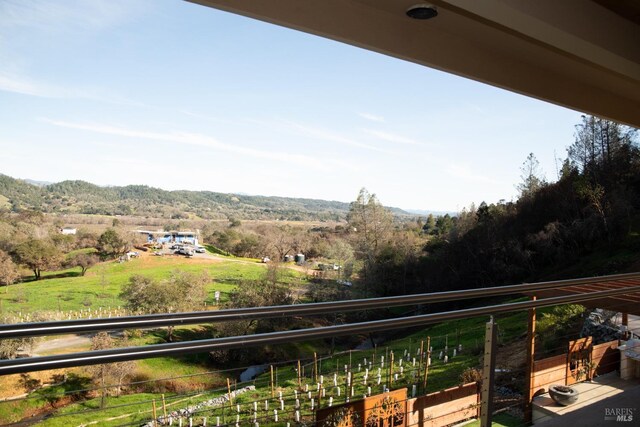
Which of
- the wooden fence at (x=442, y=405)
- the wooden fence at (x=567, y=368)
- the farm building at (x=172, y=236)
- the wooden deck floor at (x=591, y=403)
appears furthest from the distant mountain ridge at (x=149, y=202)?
the wooden deck floor at (x=591, y=403)

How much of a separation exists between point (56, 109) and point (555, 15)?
147 ft

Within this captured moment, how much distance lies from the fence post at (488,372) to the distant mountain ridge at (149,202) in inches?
930

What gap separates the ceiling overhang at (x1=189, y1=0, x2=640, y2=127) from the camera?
1533 millimetres

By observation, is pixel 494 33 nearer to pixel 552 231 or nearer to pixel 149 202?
pixel 552 231

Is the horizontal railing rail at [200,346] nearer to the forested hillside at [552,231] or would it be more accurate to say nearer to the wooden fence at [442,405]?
the wooden fence at [442,405]

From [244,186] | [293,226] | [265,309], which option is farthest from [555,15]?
[244,186]

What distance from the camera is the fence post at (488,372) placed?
140 centimetres

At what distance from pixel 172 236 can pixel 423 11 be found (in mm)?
27570

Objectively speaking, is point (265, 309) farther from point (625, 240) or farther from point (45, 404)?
point (625, 240)

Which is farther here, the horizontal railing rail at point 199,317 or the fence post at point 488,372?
the fence post at point 488,372

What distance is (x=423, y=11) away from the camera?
5.43 feet

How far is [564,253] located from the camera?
20500 millimetres

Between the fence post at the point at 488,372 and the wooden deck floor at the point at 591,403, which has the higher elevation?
the fence post at the point at 488,372

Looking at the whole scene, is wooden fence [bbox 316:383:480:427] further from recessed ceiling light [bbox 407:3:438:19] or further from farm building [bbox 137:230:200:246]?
farm building [bbox 137:230:200:246]
